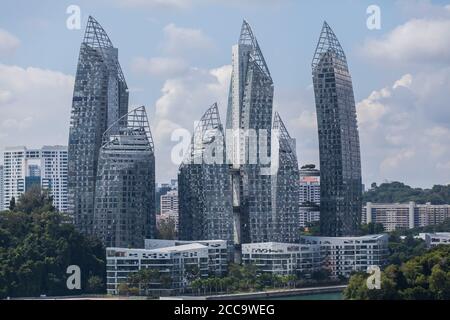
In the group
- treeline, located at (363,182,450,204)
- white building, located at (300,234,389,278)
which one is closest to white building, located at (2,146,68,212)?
white building, located at (300,234,389,278)

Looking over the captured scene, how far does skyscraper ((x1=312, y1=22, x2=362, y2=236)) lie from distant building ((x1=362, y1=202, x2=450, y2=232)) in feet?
2.17

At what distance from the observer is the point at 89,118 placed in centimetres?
1309

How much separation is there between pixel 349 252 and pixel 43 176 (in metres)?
3.47

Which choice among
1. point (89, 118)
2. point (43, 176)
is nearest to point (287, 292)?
point (43, 176)

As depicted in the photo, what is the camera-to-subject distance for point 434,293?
8516 millimetres

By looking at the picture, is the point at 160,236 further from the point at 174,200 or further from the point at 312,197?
the point at 312,197

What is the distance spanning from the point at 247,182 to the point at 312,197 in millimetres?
2012

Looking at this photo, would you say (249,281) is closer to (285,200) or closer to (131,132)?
(131,132)

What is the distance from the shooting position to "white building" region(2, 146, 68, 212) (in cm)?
1090

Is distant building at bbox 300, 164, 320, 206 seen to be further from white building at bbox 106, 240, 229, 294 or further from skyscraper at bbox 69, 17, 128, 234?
skyscraper at bbox 69, 17, 128, 234

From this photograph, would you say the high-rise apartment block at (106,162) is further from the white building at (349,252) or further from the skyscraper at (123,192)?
the white building at (349,252)

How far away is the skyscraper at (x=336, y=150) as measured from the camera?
13836mm

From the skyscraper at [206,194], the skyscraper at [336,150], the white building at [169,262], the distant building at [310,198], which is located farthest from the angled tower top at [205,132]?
the skyscraper at [336,150]

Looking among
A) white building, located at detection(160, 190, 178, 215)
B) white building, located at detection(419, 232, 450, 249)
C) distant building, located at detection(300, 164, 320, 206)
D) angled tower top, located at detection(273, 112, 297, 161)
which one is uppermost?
angled tower top, located at detection(273, 112, 297, 161)
